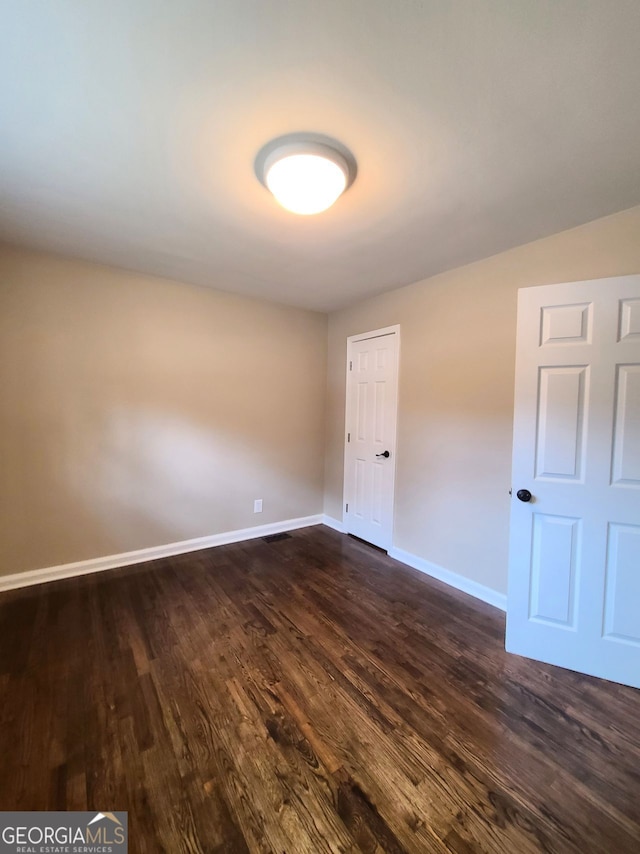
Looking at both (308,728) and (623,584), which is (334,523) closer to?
(308,728)

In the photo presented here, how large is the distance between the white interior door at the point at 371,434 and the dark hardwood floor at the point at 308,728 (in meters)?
1.06

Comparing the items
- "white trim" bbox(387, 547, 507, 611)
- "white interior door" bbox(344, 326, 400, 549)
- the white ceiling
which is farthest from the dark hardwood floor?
the white ceiling

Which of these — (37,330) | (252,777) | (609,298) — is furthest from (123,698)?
(609,298)

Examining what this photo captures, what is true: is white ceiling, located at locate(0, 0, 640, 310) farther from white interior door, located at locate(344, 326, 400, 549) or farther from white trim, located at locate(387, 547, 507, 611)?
white trim, located at locate(387, 547, 507, 611)

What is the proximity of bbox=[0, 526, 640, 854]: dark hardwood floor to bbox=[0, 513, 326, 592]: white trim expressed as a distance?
7.8 inches

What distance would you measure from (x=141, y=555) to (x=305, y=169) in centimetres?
317

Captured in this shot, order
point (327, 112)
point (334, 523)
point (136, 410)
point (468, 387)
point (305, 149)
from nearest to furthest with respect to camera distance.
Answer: point (327, 112), point (305, 149), point (468, 387), point (136, 410), point (334, 523)

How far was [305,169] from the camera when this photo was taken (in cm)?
144

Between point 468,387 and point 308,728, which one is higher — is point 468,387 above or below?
above

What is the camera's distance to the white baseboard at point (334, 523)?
3876mm

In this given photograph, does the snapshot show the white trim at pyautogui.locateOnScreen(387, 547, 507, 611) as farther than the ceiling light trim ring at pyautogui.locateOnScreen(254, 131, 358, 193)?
Yes

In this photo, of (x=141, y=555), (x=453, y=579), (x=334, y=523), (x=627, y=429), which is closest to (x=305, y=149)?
(x=627, y=429)

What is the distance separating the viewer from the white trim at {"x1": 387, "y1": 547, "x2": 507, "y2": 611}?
2.42 m

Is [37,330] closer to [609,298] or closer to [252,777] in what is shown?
[252,777]
